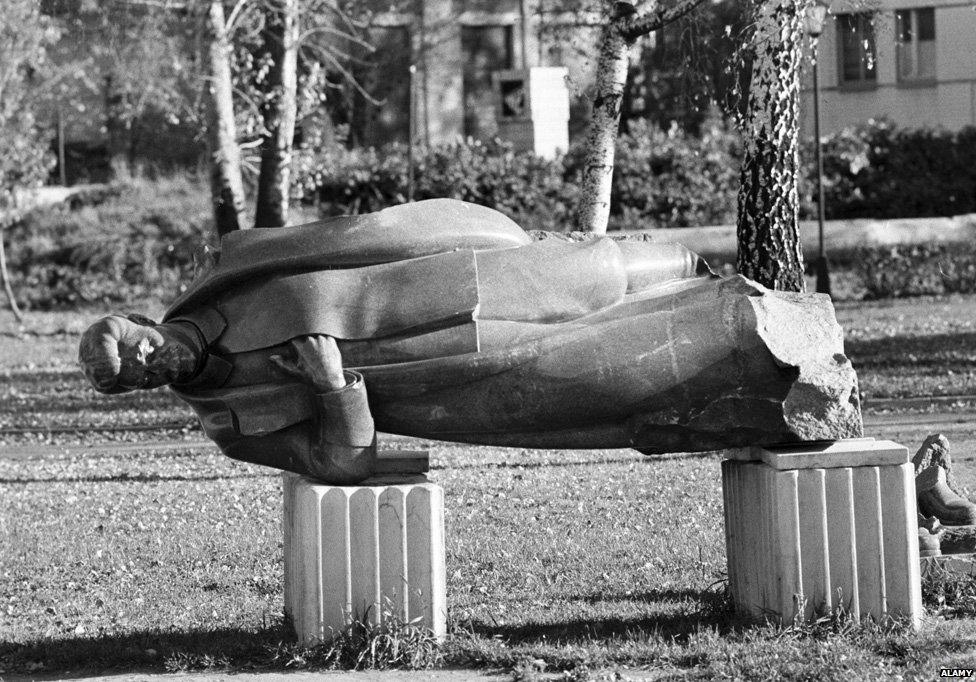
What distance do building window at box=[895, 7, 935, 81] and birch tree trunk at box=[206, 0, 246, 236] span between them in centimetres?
2019

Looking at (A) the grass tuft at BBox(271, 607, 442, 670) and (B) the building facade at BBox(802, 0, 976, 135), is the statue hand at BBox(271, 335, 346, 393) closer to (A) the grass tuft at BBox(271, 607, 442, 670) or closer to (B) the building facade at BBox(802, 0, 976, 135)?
(A) the grass tuft at BBox(271, 607, 442, 670)

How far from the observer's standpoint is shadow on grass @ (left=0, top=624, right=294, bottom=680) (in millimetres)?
5832

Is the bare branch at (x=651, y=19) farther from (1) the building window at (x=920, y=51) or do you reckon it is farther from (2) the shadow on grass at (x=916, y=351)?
(1) the building window at (x=920, y=51)

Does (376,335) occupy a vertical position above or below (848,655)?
above

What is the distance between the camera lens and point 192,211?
2802cm

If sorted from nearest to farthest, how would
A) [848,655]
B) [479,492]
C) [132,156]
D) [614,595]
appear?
1. [848,655]
2. [614,595]
3. [479,492]
4. [132,156]

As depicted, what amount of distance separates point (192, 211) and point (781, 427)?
23393 mm

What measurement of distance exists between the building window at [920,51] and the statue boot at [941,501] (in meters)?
29.1

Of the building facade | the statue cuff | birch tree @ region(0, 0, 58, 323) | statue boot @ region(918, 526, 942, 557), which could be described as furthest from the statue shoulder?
the building facade

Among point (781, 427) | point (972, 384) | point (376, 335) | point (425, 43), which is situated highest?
point (425, 43)

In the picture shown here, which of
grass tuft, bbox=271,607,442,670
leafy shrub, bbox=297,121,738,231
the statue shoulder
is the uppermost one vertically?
leafy shrub, bbox=297,121,738,231

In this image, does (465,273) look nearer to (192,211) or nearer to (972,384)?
(972,384)

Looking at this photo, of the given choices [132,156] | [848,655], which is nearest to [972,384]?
[848,655]

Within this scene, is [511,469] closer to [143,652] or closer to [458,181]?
[143,652]
